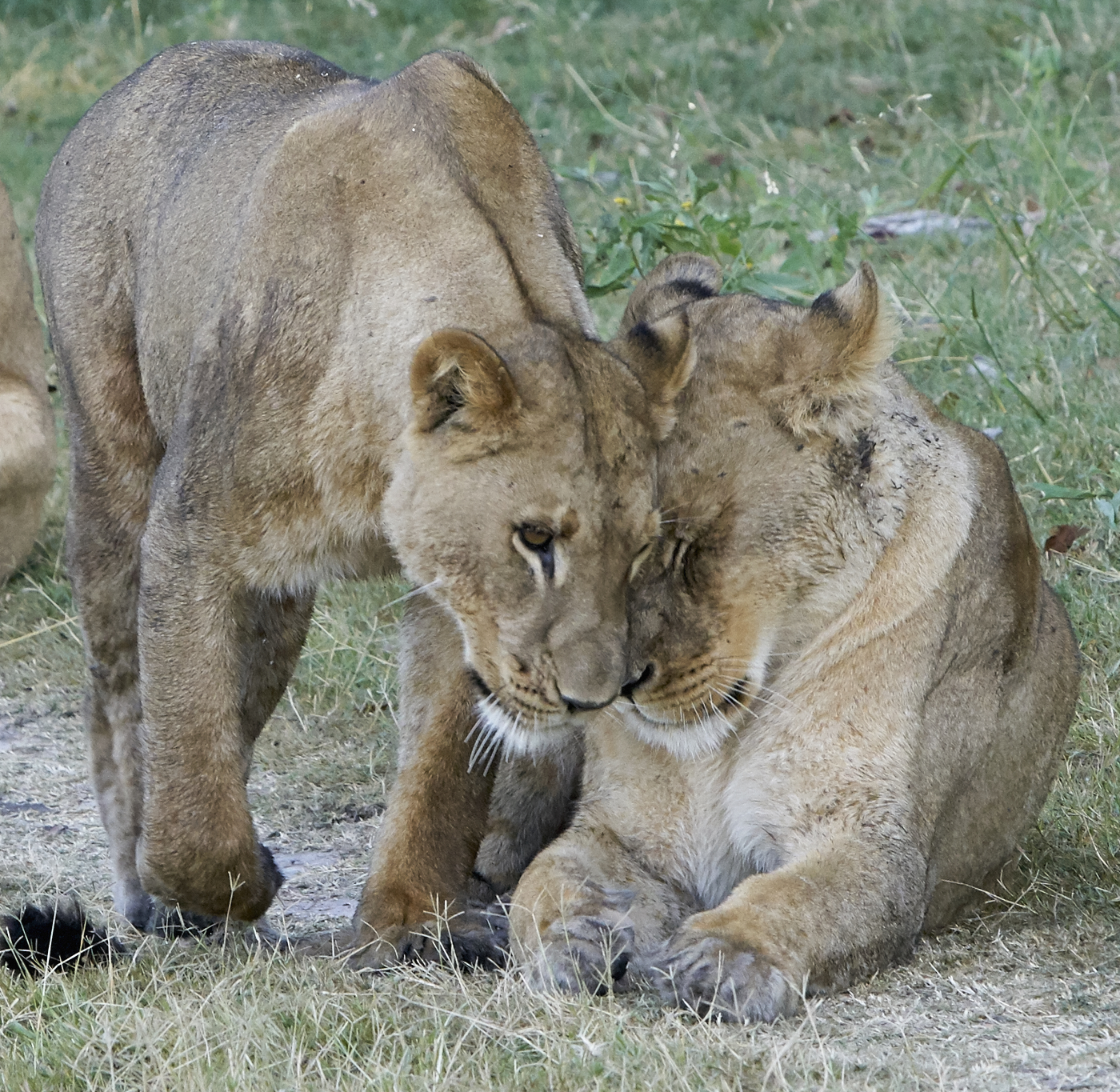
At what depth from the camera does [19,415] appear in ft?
15.9

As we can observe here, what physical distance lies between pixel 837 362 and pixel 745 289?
1764 mm

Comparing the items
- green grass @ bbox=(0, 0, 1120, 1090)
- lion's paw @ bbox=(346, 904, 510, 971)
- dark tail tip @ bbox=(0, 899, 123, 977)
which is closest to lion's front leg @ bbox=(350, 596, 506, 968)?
lion's paw @ bbox=(346, 904, 510, 971)

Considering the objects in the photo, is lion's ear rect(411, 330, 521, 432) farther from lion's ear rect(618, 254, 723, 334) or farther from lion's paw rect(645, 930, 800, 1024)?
lion's paw rect(645, 930, 800, 1024)

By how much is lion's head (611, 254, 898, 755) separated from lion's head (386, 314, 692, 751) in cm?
12

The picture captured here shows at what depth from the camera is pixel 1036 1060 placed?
2.34 meters

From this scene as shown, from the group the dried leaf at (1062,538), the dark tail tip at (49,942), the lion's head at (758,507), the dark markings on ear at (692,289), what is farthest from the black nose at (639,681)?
the dried leaf at (1062,538)

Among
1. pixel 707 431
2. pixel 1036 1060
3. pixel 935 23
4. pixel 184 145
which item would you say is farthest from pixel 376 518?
pixel 935 23

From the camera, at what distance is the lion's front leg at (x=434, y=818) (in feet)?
9.51

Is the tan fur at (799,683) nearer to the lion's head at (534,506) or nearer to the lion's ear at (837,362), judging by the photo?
the lion's ear at (837,362)

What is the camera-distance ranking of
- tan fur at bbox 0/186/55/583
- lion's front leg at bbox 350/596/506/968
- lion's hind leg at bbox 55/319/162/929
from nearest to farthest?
lion's front leg at bbox 350/596/506/968 → lion's hind leg at bbox 55/319/162/929 → tan fur at bbox 0/186/55/583

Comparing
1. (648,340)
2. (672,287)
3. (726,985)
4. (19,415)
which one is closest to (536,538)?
(648,340)

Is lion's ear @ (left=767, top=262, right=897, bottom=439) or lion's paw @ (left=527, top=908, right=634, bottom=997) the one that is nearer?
lion's paw @ (left=527, top=908, right=634, bottom=997)

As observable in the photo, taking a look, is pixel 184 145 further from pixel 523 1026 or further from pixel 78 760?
pixel 523 1026

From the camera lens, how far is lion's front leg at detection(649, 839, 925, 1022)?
2490 mm
